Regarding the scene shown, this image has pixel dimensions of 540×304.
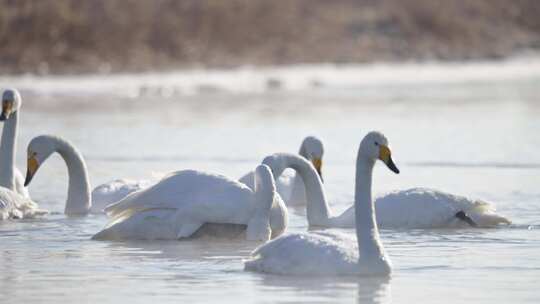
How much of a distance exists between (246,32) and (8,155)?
21255mm

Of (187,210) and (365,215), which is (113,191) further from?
(365,215)

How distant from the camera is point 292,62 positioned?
33.0m

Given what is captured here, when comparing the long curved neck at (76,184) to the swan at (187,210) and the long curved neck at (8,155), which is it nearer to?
the long curved neck at (8,155)

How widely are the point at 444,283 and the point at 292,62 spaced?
24.8 m

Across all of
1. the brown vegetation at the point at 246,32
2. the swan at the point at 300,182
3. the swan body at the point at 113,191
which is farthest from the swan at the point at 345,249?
the brown vegetation at the point at 246,32

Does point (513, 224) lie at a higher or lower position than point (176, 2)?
lower

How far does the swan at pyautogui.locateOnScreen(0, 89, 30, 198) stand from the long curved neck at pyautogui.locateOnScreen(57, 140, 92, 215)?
1.39 feet

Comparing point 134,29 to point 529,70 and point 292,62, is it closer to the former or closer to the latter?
point 292,62

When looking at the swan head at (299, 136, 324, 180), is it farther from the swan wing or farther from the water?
the swan wing

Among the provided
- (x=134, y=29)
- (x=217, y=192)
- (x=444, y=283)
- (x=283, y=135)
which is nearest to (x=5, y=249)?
(x=217, y=192)

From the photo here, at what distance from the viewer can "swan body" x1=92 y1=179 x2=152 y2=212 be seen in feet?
38.7

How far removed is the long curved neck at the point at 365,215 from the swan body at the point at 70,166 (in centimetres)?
364

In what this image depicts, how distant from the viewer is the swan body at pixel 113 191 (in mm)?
11805

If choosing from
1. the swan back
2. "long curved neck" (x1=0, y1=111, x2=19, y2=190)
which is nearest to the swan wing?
the swan back
